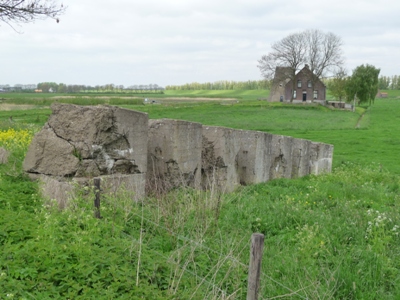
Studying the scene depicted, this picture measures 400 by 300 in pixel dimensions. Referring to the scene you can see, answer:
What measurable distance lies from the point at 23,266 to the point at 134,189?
10.1ft

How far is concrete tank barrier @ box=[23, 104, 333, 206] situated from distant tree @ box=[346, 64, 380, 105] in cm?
5607

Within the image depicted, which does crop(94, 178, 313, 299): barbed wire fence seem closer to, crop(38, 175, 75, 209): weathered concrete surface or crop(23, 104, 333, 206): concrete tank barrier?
crop(38, 175, 75, 209): weathered concrete surface

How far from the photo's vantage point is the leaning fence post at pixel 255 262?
3137mm

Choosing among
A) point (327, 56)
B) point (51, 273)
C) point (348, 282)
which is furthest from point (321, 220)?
point (327, 56)

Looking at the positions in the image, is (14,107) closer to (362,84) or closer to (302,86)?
(302,86)

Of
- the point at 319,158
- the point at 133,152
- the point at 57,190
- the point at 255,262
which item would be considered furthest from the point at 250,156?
the point at 255,262

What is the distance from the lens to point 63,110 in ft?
23.0

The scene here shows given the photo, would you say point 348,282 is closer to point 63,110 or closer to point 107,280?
point 107,280

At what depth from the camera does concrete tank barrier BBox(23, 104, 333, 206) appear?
6.70 m

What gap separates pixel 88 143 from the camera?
6727 millimetres

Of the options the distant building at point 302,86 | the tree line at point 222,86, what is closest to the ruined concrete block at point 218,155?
the distant building at point 302,86

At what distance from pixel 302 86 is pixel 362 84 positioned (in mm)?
8876

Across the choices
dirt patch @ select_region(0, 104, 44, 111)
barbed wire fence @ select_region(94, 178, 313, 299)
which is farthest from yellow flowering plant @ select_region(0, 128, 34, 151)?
dirt patch @ select_region(0, 104, 44, 111)

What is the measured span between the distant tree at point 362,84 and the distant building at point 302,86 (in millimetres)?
4523
